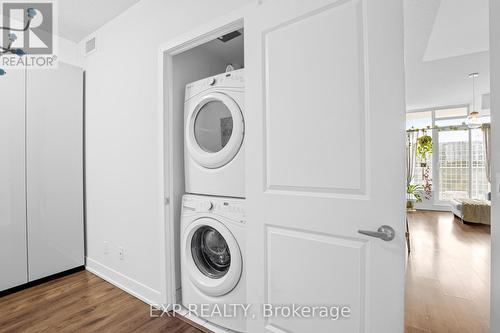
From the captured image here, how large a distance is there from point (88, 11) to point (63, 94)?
0.86 meters

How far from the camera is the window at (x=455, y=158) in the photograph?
5715mm

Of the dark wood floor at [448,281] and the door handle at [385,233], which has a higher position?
the door handle at [385,233]

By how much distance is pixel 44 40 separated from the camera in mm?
2584

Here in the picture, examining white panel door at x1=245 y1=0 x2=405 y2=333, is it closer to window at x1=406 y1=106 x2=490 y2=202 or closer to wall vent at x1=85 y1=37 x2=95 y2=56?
wall vent at x1=85 y1=37 x2=95 y2=56

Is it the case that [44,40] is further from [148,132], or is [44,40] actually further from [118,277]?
[118,277]

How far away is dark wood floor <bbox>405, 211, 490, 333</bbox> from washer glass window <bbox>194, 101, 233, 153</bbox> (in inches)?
78.6

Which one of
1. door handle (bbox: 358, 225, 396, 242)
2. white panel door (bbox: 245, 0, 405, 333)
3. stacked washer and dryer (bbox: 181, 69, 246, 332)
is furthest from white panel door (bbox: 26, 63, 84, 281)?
door handle (bbox: 358, 225, 396, 242)

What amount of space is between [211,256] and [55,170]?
1.88 m

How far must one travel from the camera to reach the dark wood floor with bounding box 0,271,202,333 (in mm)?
1662

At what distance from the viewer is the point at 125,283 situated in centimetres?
217

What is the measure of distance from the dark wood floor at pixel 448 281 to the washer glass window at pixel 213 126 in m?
2.00

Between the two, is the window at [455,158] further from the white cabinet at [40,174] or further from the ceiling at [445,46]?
the white cabinet at [40,174]

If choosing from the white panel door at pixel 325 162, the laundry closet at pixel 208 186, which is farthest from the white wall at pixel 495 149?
the laundry closet at pixel 208 186

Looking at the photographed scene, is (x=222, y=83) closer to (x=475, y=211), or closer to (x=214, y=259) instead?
(x=214, y=259)
